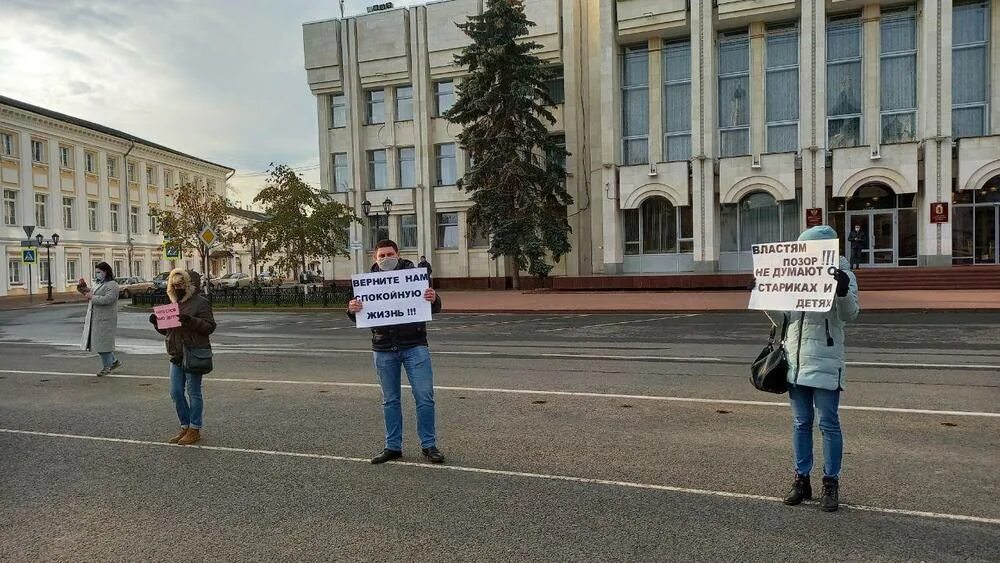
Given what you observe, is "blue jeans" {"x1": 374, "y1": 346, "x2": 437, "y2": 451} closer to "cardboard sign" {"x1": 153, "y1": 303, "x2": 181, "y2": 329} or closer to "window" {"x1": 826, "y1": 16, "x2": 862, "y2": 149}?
"cardboard sign" {"x1": 153, "y1": 303, "x2": 181, "y2": 329}

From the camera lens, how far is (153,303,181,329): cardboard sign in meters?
6.71

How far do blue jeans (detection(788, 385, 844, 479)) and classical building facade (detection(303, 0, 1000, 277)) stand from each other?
28.4m

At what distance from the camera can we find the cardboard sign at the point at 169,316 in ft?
22.0

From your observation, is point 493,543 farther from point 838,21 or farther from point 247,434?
point 838,21

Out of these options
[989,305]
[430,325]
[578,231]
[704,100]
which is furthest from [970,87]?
[430,325]

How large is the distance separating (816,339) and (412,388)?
10.3ft

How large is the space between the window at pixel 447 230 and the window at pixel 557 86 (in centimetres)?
847

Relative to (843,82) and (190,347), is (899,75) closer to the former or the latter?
(843,82)

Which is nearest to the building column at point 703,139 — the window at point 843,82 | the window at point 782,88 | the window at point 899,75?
the window at point 782,88

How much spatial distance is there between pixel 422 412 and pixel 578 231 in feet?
105

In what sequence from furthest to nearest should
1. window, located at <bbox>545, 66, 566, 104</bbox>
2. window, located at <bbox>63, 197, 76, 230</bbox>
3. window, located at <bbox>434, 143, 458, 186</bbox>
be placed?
window, located at <bbox>63, 197, 76, 230</bbox> → window, located at <bbox>434, 143, 458, 186</bbox> → window, located at <bbox>545, 66, 566, 104</bbox>

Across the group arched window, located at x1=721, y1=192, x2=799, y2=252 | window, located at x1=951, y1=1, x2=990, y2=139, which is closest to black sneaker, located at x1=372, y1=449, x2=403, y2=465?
arched window, located at x1=721, y1=192, x2=799, y2=252

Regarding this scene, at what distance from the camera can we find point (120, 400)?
898cm

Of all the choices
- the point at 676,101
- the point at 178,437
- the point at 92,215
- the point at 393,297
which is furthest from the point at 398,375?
the point at 92,215
